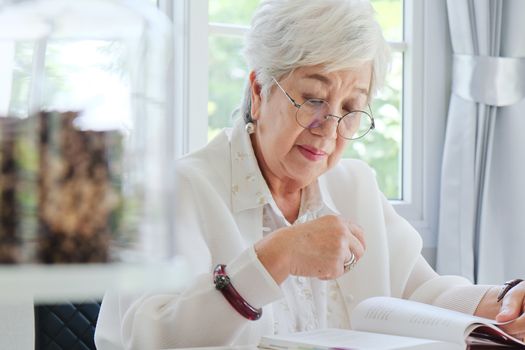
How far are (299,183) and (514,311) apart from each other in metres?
0.55

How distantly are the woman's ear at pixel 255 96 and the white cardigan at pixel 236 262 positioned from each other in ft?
0.16

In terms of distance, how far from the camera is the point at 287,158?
6.00 feet

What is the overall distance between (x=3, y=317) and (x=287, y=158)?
666 millimetres

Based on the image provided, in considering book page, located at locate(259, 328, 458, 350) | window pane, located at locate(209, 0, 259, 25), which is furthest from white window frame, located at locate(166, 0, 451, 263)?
book page, located at locate(259, 328, 458, 350)

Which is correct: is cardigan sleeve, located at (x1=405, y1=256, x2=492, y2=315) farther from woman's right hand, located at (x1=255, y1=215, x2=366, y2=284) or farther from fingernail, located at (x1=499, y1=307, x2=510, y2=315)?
woman's right hand, located at (x1=255, y1=215, x2=366, y2=284)

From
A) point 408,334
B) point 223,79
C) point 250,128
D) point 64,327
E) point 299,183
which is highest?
point 223,79

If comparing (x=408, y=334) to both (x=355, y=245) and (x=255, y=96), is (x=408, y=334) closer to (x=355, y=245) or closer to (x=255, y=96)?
(x=355, y=245)

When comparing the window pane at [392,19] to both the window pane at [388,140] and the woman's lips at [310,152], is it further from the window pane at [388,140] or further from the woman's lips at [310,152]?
the woman's lips at [310,152]

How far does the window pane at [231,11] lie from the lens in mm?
2701

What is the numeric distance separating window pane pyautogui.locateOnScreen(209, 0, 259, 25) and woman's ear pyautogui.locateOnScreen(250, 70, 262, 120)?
0.86 meters

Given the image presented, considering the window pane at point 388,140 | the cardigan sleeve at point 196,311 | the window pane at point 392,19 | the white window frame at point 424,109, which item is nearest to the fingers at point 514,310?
the cardigan sleeve at point 196,311

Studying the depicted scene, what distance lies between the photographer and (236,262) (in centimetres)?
149

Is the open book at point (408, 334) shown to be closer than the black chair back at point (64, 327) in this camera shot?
Yes

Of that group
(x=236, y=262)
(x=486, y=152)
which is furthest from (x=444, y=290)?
(x=486, y=152)
